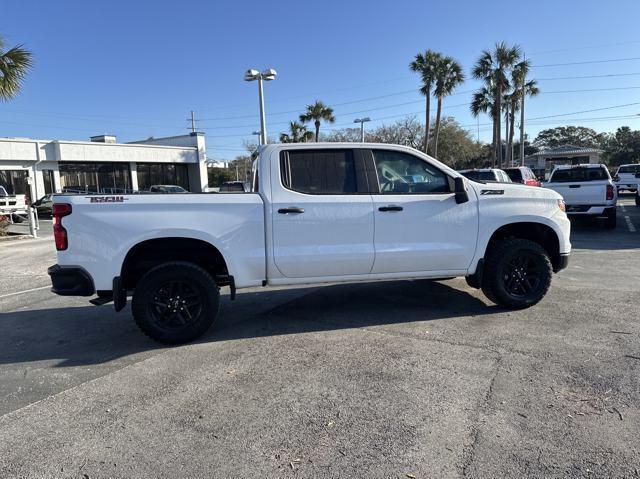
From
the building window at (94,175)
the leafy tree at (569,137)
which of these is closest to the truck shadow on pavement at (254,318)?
the building window at (94,175)

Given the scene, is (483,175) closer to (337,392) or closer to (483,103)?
(337,392)

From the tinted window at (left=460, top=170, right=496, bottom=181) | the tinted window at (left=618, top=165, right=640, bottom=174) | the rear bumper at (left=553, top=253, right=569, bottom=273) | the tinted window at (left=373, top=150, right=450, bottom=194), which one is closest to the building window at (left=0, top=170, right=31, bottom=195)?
the tinted window at (left=460, top=170, right=496, bottom=181)

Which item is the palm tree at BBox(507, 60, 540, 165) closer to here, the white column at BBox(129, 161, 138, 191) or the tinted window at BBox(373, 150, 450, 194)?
the white column at BBox(129, 161, 138, 191)

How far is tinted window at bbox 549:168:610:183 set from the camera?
13312mm

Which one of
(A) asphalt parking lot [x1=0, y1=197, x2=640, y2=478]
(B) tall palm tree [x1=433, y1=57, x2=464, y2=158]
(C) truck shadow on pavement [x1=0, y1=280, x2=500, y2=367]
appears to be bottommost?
(A) asphalt parking lot [x1=0, y1=197, x2=640, y2=478]

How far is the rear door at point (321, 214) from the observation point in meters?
4.98

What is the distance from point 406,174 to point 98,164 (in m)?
30.7

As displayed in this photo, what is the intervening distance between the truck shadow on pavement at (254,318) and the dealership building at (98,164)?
61.6 feet

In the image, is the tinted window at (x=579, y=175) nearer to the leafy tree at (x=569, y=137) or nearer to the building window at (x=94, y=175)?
the building window at (x=94, y=175)

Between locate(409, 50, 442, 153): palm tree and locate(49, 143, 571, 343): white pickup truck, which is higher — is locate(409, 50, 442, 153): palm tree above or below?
above

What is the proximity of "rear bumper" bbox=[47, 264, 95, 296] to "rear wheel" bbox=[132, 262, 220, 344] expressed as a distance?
45 cm

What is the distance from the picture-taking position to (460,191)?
531 centimetres

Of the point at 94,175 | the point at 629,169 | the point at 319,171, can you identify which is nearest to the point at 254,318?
the point at 319,171

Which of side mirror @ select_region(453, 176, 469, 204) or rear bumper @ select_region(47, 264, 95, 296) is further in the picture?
side mirror @ select_region(453, 176, 469, 204)
